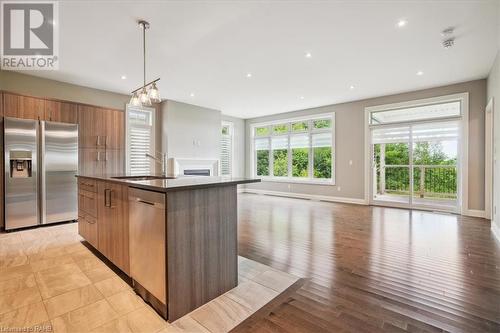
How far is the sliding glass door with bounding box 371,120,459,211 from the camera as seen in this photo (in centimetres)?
554

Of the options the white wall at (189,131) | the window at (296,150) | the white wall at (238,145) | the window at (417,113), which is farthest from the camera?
the white wall at (238,145)

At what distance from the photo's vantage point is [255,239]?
359 cm

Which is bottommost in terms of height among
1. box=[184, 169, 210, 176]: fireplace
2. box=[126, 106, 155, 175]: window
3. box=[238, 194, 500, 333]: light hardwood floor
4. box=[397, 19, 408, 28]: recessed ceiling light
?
box=[238, 194, 500, 333]: light hardwood floor

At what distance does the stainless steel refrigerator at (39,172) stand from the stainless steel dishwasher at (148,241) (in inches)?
129

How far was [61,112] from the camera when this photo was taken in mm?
4625

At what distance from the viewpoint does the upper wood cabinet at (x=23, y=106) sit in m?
4.12

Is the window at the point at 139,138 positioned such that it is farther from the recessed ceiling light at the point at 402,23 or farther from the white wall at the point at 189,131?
the recessed ceiling light at the point at 402,23

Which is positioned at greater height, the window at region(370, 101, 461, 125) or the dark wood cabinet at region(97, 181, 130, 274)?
the window at region(370, 101, 461, 125)

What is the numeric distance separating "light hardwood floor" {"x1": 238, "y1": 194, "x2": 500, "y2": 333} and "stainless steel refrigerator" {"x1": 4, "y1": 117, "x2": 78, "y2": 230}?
132 inches

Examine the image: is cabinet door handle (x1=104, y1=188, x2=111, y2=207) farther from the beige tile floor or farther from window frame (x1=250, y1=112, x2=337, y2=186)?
window frame (x1=250, y1=112, x2=337, y2=186)

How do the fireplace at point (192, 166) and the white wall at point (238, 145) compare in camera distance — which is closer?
the fireplace at point (192, 166)

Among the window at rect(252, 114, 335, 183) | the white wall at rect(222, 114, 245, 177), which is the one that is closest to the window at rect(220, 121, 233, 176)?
the white wall at rect(222, 114, 245, 177)

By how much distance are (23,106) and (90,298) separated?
4125 millimetres

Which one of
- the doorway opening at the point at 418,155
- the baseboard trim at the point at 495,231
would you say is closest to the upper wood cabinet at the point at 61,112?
the doorway opening at the point at 418,155
